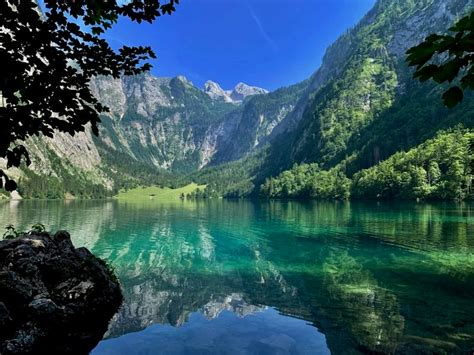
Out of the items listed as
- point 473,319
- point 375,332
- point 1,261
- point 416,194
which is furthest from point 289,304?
point 416,194

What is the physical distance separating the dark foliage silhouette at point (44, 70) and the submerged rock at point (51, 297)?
1307cm

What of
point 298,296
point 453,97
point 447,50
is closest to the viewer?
point 447,50

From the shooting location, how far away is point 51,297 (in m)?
20.8

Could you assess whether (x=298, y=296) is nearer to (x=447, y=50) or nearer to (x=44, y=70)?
(x=44, y=70)

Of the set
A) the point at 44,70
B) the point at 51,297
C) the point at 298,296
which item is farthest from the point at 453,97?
the point at 298,296

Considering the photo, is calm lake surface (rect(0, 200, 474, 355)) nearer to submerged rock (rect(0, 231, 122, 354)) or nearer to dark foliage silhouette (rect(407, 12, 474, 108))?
submerged rock (rect(0, 231, 122, 354))

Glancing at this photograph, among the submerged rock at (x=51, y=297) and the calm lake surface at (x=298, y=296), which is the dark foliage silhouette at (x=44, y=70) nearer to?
the submerged rock at (x=51, y=297)

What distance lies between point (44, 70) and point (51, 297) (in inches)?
668

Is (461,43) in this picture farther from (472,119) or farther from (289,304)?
(472,119)

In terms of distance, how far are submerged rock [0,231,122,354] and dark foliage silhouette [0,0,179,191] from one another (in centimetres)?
1307

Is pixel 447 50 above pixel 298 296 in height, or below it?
above

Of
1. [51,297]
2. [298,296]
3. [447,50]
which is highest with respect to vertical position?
[447,50]

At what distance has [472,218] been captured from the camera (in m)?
79.2

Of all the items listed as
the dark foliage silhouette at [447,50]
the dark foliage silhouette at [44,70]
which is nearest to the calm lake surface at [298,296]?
the dark foliage silhouette at [44,70]
